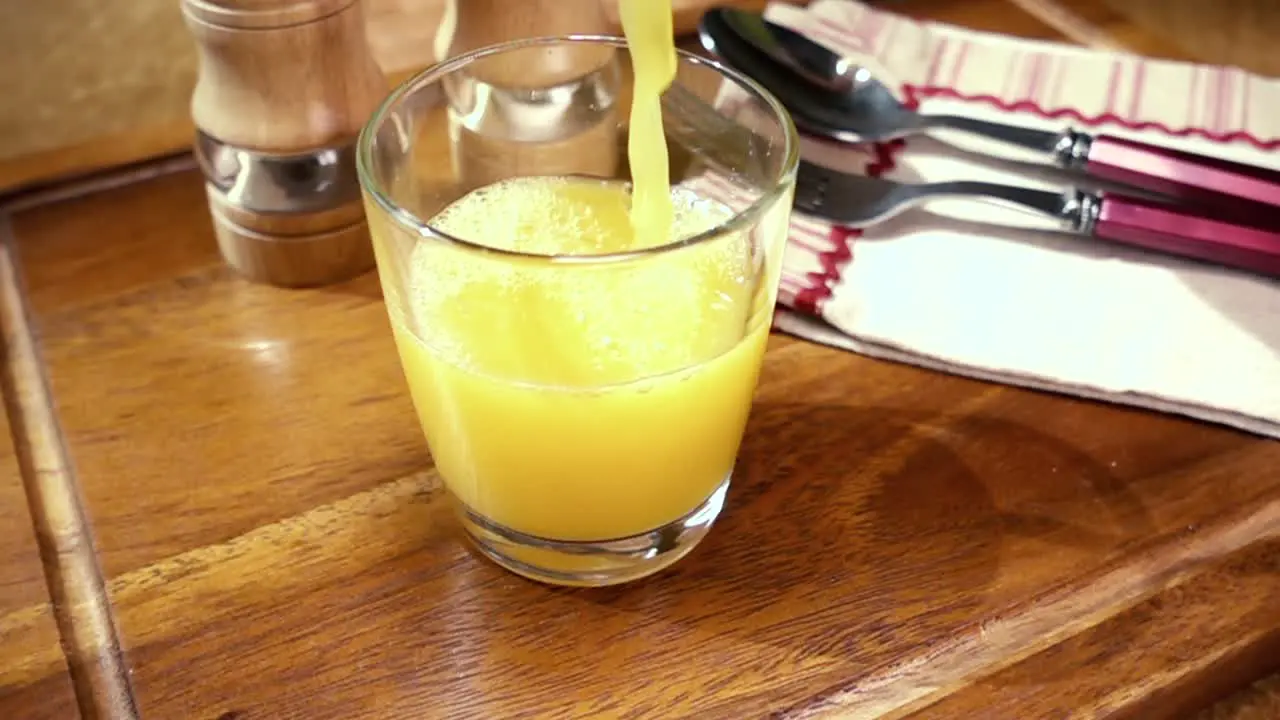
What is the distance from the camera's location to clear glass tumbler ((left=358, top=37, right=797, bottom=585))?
0.42 metres

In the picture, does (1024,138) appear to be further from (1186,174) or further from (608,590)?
(608,590)

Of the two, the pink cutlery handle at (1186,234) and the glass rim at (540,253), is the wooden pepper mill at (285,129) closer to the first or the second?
the glass rim at (540,253)

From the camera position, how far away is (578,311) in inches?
16.8

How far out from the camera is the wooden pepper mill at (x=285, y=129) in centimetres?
57

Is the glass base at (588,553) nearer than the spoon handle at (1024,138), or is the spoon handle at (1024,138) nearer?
the glass base at (588,553)

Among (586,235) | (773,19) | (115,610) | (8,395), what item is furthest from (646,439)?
(773,19)

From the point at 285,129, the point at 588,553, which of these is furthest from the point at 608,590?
the point at 285,129

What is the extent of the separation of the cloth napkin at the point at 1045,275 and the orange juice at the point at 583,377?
0.15 m

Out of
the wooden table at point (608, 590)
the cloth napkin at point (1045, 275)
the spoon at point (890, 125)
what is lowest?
the wooden table at point (608, 590)

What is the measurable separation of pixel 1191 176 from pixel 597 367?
0.35m

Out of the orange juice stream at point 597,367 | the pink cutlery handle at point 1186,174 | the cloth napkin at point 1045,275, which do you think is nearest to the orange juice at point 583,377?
the orange juice stream at point 597,367

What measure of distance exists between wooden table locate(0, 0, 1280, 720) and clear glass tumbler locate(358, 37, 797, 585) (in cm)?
4

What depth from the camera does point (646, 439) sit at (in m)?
0.44

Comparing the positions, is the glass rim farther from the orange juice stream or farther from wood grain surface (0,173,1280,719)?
wood grain surface (0,173,1280,719)
